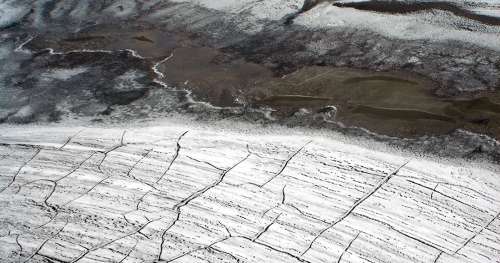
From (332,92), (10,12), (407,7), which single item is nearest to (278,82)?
(332,92)

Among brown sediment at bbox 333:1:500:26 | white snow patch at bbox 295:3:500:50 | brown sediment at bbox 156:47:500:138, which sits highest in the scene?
brown sediment at bbox 333:1:500:26

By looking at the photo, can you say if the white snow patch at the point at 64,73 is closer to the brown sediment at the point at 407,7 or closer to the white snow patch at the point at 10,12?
the white snow patch at the point at 10,12

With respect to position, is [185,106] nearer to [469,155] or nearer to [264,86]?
[264,86]

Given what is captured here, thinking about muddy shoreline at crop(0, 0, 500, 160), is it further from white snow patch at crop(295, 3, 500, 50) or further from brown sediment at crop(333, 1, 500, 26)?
brown sediment at crop(333, 1, 500, 26)

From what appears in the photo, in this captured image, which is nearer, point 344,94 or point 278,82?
point 344,94

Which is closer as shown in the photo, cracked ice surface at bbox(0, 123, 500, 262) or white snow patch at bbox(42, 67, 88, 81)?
cracked ice surface at bbox(0, 123, 500, 262)

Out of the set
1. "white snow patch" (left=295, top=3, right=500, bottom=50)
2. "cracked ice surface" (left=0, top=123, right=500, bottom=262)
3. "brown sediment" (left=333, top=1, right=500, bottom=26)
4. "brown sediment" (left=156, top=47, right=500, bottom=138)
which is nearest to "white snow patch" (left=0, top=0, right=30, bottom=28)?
"brown sediment" (left=156, top=47, right=500, bottom=138)

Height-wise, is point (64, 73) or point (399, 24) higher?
point (399, 24)

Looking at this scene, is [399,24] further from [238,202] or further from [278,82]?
[238,202]

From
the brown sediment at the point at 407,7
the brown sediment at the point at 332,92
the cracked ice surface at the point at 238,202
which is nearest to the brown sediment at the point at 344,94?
the brown sediment at the point at 332,92
